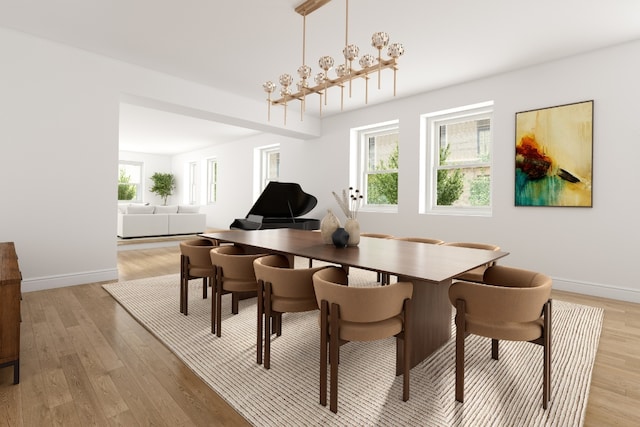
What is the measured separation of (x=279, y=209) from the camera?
6070 millimetres

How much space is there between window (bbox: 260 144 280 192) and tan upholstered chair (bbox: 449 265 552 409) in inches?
279

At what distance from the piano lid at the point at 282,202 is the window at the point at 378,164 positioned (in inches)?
42.2

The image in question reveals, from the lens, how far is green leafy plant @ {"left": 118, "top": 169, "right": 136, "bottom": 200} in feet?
37.6

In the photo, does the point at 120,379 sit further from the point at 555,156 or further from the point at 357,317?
the point at 555,156

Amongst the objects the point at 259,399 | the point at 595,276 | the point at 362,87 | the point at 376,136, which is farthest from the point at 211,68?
the point at 595,276

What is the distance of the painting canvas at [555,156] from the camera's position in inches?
150

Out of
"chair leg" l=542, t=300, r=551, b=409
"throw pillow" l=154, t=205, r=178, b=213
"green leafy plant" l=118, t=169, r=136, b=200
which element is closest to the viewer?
"chair leg" l=542, t=300, r=551, b=409

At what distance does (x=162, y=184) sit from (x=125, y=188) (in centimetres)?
122

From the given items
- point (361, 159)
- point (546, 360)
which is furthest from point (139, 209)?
point (546, 360)

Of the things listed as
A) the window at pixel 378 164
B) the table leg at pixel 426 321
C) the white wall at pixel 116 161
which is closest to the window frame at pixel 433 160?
the white wall at pixel 116 161

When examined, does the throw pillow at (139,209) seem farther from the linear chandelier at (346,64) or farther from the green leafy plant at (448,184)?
the green leafy plant at (448,184)

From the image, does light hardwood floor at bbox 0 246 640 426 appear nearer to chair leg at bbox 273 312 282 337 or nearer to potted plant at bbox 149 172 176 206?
chair leg at bbox 273 312 282 337

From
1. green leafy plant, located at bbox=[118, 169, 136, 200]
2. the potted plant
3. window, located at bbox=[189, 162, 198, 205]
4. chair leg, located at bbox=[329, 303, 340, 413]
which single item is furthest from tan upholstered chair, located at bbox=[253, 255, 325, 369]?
green leafy plant, located at bbox=[118, 169, 136, 200]

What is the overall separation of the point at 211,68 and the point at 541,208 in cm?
471
